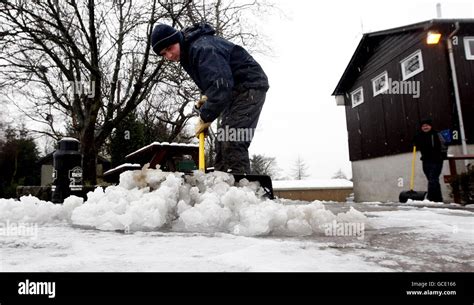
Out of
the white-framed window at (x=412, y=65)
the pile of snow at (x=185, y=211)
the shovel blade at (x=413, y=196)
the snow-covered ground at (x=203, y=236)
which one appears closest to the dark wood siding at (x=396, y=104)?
the white-framed window at (x=412, y=65)

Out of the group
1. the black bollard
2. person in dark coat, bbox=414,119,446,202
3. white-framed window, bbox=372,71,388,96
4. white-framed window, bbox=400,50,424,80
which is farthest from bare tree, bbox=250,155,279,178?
the black bollard

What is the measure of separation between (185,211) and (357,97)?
14018 millimetres

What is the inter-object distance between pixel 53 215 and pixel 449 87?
9.94 meters

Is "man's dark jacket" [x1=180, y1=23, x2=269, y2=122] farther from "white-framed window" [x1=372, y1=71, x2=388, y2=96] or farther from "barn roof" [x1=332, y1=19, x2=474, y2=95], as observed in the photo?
"white-framed window" [x1=372, y1=71, x2=388, y2=96]

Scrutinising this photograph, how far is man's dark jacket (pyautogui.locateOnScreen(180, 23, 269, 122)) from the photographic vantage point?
2.74 meters

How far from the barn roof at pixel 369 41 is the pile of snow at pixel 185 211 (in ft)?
30.9

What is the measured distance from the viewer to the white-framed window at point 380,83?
1203cm

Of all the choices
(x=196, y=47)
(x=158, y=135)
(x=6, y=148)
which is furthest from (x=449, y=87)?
(x=6, y=148)

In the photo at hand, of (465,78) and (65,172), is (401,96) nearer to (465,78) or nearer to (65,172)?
(465,78)

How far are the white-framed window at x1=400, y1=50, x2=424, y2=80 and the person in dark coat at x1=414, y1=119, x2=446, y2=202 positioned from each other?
167 inches

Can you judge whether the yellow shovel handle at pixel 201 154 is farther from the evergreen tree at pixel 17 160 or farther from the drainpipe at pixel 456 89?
the evergreen tree at pixel 17 160

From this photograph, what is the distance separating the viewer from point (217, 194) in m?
2.11

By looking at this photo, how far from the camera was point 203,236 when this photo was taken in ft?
5.25
